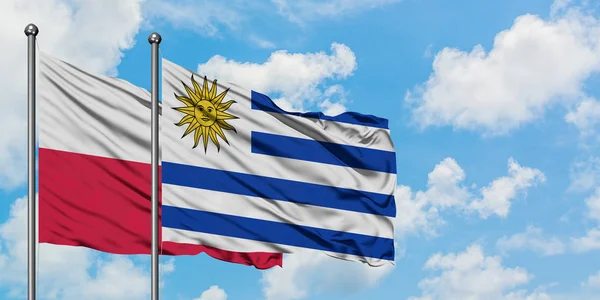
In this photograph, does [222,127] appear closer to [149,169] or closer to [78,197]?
[149,169]

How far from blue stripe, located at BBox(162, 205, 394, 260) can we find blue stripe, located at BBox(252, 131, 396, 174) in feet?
4.26

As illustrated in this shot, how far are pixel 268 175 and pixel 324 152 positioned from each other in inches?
56.0

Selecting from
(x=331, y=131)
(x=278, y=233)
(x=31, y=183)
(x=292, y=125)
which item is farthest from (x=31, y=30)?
(x=331, y=131)

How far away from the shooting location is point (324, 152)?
61.3 feet

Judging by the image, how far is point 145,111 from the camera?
16.8 metres

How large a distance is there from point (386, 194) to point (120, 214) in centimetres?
535

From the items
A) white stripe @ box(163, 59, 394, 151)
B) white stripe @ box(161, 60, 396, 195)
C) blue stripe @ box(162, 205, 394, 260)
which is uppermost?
white stripe @ box(163, 59, 394, 151)

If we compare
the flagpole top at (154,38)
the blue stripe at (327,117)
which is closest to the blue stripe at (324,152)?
the blue stripe at (327,117)

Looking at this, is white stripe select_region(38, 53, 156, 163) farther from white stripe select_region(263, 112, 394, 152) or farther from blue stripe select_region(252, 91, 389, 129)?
white stripe select_region(263, 112, 394, 152)

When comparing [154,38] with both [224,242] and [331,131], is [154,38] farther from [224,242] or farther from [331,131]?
[331,131]

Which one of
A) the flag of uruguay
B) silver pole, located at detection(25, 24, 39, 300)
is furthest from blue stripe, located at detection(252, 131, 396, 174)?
silver pole, located at detection(25, 24, 39, 300)

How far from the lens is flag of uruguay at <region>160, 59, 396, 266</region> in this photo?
16.8 m

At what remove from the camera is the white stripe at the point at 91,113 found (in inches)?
628

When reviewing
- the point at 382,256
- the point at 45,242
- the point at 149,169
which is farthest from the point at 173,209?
the point at 382,256
